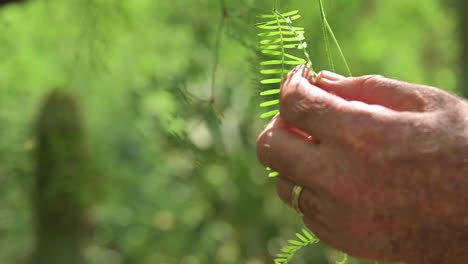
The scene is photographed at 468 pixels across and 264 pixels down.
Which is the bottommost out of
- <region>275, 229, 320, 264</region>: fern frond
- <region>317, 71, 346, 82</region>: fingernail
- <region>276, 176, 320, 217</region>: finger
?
<region>275, 229, 320, 264</region>: fern frond

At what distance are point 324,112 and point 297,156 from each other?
41 mm

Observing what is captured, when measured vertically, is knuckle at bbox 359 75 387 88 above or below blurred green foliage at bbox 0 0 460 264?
above

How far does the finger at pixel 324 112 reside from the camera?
508 millimetres

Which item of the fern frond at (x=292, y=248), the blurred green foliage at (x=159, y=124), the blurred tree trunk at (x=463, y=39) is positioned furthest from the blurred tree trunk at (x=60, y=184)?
the blurred tree trunk at (x=463, y=39)

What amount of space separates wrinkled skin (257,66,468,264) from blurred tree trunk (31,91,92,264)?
3.58 feet

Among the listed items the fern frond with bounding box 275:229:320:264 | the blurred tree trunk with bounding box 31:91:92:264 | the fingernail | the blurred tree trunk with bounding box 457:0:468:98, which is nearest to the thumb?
the fingernail

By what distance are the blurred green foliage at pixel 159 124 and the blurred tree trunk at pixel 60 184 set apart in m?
0.05

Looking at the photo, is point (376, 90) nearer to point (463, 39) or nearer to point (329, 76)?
point (329, 76)

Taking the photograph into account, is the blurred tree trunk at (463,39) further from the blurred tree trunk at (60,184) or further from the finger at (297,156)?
the finger at (297,156)

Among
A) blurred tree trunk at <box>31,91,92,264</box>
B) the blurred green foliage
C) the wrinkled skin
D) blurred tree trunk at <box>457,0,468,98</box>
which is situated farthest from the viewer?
blurred tree trunk at <box>457,0,468,98</box>

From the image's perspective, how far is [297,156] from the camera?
53 centimetres

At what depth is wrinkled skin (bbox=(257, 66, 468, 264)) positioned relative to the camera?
50 cm

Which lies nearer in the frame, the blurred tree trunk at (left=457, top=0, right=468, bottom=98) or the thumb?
the thumb

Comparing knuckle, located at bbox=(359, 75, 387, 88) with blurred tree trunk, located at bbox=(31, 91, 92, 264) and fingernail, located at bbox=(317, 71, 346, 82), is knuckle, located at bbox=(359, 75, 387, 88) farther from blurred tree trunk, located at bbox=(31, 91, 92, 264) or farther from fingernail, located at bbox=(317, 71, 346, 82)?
blurred tree trunk, located at bbox=(31, 91, 92, 264)
